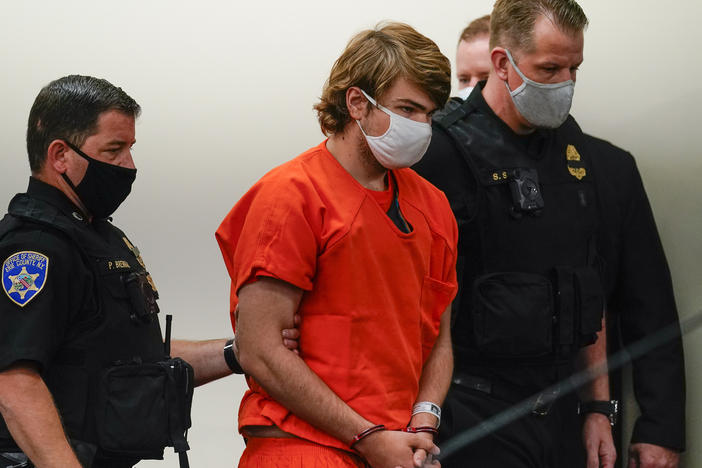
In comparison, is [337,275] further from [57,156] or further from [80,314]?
[57,156]

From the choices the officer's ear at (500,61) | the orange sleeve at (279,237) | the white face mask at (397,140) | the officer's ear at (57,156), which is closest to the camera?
the orange sleeve at (279,237)

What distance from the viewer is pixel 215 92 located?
229 cm

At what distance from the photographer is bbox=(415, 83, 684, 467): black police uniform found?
1.82 m

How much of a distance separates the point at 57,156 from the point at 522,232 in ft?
2.91

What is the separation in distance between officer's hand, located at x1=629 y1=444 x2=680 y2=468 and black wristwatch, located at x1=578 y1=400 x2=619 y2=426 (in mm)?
86

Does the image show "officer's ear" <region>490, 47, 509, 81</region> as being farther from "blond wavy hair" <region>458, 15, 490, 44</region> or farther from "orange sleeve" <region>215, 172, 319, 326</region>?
"orange sleeve" <region>215, 172, 319, 326</region>

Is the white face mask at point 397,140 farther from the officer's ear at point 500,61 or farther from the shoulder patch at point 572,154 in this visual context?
the shoulder patch at point 572,154

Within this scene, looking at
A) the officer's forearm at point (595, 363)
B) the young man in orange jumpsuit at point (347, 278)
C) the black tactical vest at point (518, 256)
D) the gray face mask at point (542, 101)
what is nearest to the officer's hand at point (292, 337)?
the young man in orange jumpsuit at point (347, 278)

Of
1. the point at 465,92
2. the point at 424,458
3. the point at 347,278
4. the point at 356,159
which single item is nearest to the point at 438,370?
the point at 424,458

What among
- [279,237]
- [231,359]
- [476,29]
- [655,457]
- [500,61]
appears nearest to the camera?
[279,237]

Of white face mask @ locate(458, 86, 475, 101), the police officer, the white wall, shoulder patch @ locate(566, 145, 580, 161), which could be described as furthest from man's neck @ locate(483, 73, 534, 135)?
the white wall

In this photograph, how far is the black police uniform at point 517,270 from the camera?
182 centimetres

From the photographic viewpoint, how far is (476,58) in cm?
225

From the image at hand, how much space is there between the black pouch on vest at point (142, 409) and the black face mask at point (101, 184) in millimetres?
284
